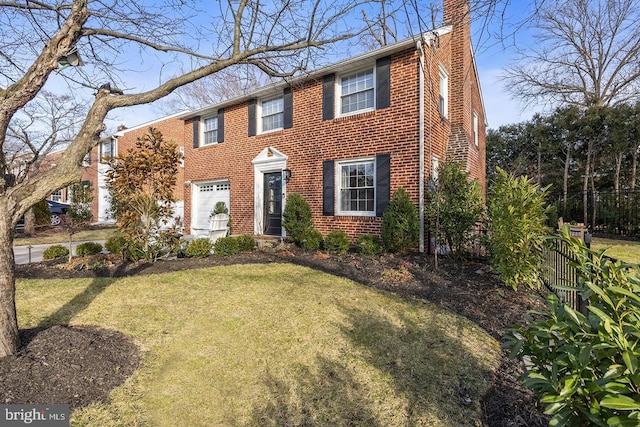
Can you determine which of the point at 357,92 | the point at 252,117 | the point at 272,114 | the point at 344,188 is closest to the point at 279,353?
the point at 344,188

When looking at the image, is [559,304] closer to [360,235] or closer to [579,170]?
[360,235]

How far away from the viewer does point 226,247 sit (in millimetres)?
8031

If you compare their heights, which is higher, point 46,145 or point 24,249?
point 46,145

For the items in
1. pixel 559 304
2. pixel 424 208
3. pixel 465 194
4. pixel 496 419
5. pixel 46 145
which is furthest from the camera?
pixel 46 145

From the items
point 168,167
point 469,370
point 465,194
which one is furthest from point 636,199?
point 168,167

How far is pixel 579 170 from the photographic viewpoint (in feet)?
64.7

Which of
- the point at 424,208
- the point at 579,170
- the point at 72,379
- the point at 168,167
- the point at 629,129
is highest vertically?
the point at 629,129

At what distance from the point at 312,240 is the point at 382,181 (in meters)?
2.39

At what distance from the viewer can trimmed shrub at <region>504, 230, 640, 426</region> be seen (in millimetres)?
1032

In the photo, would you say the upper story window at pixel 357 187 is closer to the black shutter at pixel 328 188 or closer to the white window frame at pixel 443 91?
the black shutter at pixel 328 188

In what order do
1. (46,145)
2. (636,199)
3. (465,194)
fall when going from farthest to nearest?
(46,145)
(636,199)
(465,194)

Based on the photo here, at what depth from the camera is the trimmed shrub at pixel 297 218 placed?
30.2 feet

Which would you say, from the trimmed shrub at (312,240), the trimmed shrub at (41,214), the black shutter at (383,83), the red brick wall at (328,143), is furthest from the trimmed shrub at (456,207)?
the trimmed shrub at (41,214)

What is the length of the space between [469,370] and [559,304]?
Answer: 5.65 ft
